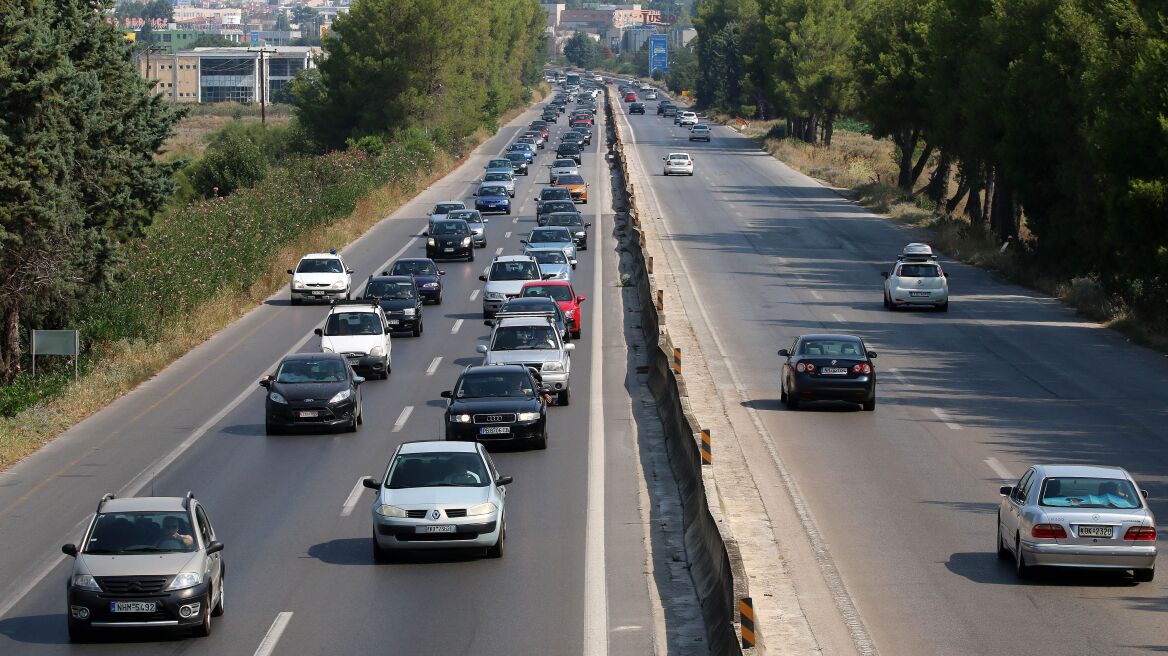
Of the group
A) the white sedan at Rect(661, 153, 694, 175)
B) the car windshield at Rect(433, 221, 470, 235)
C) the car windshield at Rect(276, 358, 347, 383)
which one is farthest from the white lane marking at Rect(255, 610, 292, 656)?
the white sedan at Rect(661, 153, 694, 175)

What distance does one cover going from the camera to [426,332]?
40875mm

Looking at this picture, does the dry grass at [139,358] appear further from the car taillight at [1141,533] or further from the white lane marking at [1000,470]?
the car taillight at [1141,533]

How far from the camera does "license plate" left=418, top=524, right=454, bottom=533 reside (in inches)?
698

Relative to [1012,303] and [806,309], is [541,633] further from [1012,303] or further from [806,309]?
[1012,303]

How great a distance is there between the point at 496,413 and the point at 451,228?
3243cm

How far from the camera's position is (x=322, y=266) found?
46.1 meters

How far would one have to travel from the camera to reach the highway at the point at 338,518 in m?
15.1

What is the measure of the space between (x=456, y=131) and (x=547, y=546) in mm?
91575

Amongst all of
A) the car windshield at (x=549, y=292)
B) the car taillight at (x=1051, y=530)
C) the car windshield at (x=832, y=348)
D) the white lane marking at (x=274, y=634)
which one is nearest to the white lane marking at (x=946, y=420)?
the car windshield at (x=832, y=348)

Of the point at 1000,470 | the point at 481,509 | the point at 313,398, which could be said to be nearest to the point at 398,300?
the point at 313,398

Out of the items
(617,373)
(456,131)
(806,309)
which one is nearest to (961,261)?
(806,309)

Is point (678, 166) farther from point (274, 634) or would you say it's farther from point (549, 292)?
point (274, 634)

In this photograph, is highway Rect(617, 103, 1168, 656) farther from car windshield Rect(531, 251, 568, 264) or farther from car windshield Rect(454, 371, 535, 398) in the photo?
car windshield Rect(531, 251, 568, 264)

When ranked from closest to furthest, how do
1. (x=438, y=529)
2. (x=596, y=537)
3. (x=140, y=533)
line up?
1. (x=140, y=533)
2. (x=438, y=529)
3. (x=596, y=537)
